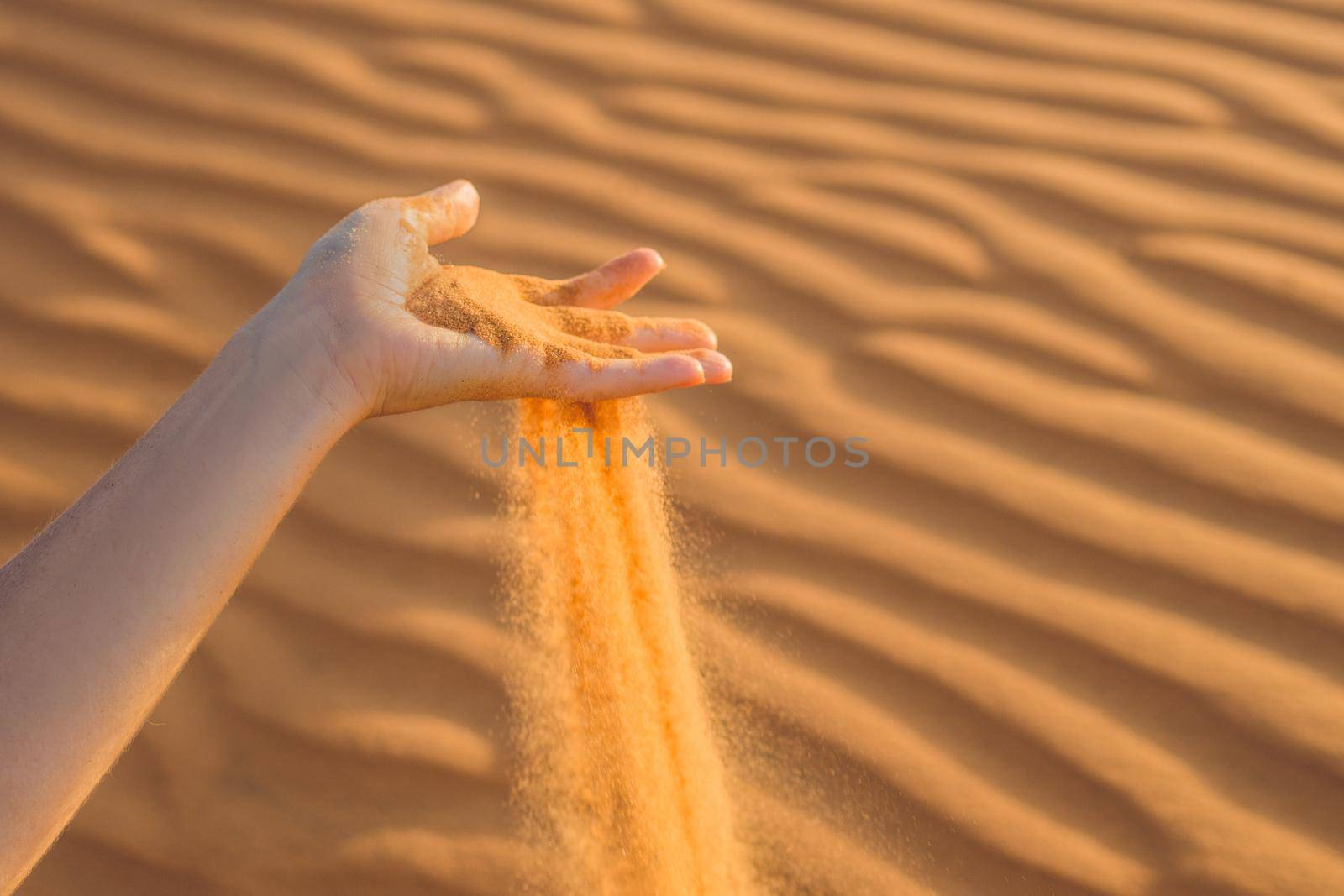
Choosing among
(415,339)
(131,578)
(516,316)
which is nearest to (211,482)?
(131,578)

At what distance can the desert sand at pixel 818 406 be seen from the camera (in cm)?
172

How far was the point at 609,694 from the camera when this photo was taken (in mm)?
1753

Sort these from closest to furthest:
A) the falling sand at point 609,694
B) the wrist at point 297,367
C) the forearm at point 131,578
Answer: the forearm at point 131,578 → the wrist at point 297,367 → the falling sand at point 609,694

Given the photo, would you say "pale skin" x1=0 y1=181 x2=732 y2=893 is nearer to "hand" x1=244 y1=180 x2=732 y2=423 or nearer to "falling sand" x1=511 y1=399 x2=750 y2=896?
"hand" x1=244 y1=180 x2=732 y2=423

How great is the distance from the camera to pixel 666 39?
2.75m

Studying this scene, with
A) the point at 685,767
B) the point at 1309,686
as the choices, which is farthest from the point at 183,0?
the point at 1309,686

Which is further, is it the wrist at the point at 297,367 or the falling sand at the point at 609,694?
the falling sand at the point at 609,694

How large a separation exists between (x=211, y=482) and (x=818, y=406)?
1.15 metres

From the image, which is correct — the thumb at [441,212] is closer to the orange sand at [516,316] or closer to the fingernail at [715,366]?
the orange sand at [516,316]

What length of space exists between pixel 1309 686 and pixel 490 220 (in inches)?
68.8

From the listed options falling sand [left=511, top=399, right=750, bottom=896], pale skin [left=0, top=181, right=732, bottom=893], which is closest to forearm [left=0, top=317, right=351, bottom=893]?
pale skin [left=0, top=181, right=732, bottom=893]

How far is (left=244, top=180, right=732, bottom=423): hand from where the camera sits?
1.49 m

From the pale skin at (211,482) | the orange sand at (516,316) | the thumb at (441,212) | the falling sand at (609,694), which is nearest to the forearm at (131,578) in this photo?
the pale skin at (211,482)

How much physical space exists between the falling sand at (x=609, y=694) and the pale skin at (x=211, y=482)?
241 millimetres
